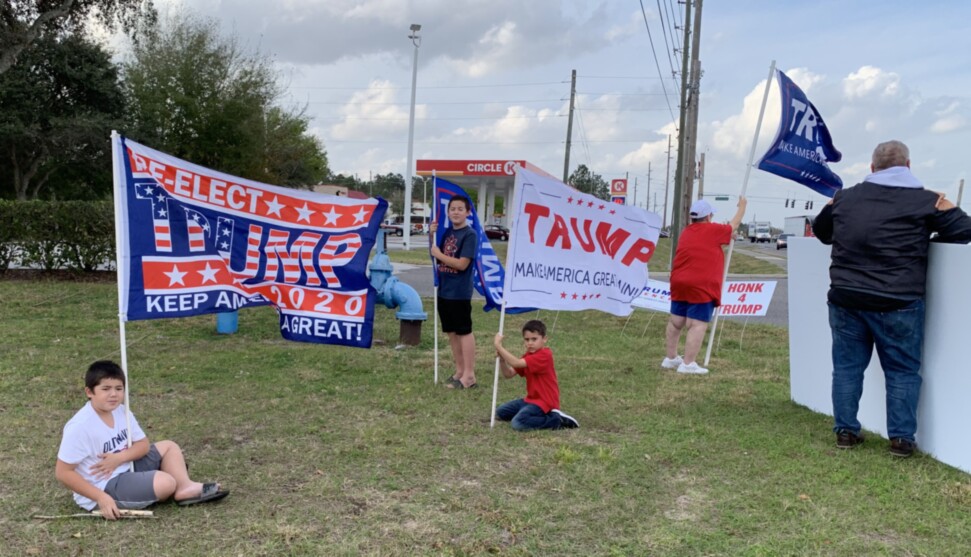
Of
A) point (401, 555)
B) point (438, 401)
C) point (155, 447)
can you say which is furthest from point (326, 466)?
point (438, 401)

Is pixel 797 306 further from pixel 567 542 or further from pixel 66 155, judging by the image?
pixel 66 155

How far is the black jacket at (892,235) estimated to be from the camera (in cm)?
424

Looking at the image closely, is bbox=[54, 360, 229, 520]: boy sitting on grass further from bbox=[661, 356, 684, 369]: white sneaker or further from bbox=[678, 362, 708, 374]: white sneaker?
bbox=[661, 356, 684, 369]: white sneaker

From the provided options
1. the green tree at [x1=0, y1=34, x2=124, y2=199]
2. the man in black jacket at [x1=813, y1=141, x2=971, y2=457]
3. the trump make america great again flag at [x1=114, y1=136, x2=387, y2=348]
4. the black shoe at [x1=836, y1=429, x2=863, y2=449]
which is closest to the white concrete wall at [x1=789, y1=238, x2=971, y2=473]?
the man in black jacket at [x1=813, y1=141, x2=971, y2=457]

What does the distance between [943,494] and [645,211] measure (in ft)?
10.6

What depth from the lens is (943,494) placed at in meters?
3.88

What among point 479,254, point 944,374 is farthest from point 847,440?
point 479,254

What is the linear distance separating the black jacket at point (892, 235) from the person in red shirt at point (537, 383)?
206cm

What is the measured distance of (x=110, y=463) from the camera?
351 cm

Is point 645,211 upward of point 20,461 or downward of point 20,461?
upward

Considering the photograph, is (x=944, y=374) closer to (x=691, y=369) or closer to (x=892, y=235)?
(x=892, y=235)

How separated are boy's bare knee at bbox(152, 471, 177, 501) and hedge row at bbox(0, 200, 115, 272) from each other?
11165 millimetres

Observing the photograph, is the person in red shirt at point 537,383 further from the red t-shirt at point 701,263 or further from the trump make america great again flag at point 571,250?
the red t-shirt at point 701,263

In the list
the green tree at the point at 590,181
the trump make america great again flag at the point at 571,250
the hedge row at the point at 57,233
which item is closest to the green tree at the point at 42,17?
the hedge row at the point at 57,233
